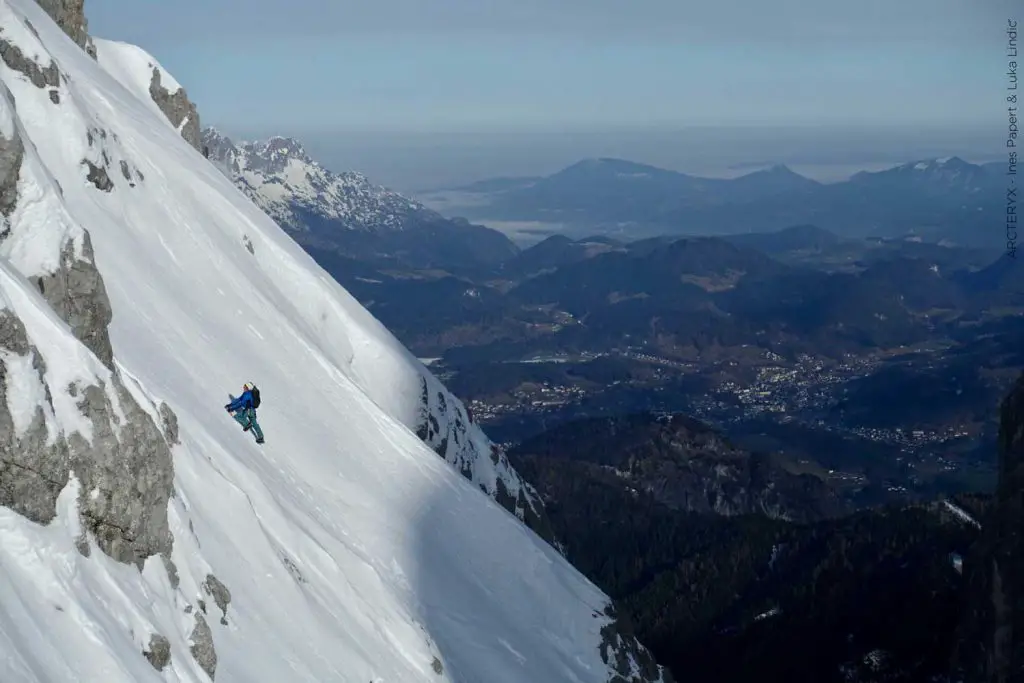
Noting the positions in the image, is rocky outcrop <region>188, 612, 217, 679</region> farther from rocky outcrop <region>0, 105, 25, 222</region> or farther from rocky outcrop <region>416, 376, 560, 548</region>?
rocky outcrop <region>416, 376, 560, 548</region>

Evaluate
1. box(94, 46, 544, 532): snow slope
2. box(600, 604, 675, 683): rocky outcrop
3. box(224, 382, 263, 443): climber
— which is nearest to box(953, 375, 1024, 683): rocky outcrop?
box(600, 604, 675, 683): rocky outcrop

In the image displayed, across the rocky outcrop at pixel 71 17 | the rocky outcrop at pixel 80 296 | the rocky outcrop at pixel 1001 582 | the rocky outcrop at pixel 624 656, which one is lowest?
the rocky outcrop at pixel 624 656

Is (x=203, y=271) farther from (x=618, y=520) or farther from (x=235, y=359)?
(x=618, y=520)

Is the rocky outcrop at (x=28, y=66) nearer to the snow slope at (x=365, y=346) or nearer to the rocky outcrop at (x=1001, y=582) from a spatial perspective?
the snow slope at (x=365, y=346)

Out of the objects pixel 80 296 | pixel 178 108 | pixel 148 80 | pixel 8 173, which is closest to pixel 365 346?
pixel 178 108

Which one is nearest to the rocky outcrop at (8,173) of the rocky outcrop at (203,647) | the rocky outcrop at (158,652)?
the rocky outcrop at (203,647)

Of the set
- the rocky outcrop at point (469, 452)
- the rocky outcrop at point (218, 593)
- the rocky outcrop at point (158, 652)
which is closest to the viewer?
the rocky outcrop at point (158, 652)
